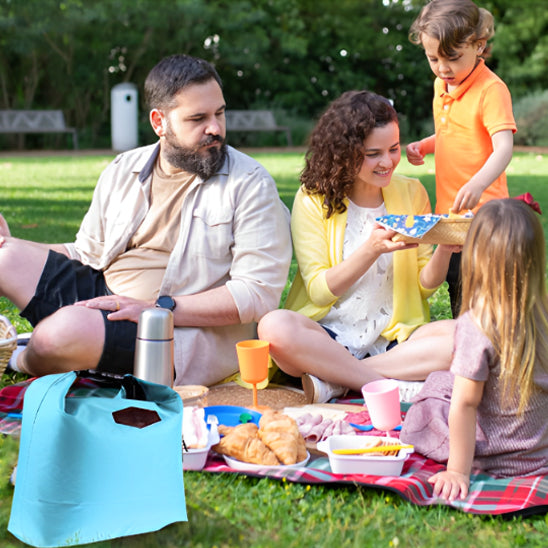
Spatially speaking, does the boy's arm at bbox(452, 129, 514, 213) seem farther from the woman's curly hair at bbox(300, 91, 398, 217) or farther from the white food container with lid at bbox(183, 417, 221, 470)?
the white food container with lid at bbox(183, 417, 221, 470)

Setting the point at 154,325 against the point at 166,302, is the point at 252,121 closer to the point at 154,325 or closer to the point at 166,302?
the point at 166,302

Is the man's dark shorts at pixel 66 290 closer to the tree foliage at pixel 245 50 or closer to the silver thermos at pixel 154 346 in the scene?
the silver thermos at pixel 154 346

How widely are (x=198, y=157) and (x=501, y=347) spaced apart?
165 centimetres

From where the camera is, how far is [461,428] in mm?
2600

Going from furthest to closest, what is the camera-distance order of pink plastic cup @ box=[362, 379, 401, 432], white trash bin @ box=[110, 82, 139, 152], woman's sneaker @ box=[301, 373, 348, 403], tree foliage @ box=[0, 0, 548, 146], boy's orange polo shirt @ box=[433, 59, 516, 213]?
tree foliage @ box=[0, 0, 548, 146] < white trash bin @ box=[110, 82, 139, 152] < boy's orange polo shirt @ box=[433, 59, 516, 213] < woman's sneaker @ box=[301, 373, 348, 403] < pink plastic cup @ box=[362, 379, 401, 432]

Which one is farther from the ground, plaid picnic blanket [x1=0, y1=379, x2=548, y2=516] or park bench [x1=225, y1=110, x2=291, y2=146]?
park bench [x1=225, y1=110, x2=291, y2=146]

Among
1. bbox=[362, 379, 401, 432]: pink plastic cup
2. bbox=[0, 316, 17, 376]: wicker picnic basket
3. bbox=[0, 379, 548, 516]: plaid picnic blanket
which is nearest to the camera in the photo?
bbox=[0, 379, 548, 516]: plaid picnic blanket

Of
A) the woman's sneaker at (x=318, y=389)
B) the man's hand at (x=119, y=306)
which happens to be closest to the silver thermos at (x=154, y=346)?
the man's hand at (x=119, y=306)

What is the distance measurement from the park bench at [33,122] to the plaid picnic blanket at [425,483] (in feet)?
60.9

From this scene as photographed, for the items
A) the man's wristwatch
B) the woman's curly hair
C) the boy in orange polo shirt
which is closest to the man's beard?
the woman's curly hair

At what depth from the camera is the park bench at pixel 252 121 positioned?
2161cm

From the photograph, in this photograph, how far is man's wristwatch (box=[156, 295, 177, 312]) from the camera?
3.50 m

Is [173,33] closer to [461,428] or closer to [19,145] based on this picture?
[19,145]

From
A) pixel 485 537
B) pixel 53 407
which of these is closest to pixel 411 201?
pixel 485 537
